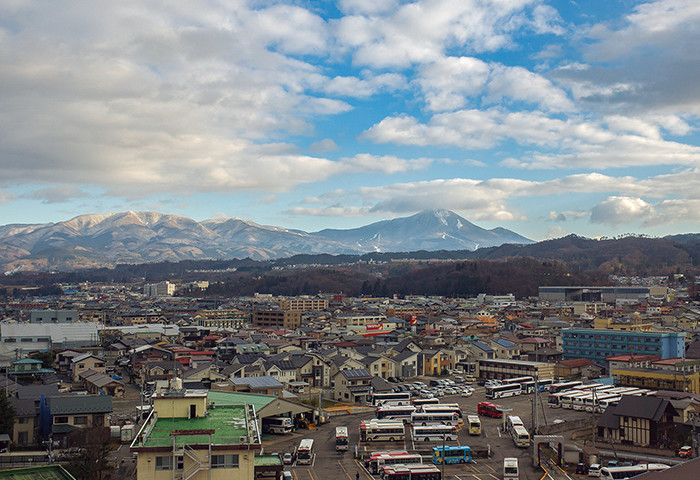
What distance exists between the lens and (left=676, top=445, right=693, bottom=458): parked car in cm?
1631

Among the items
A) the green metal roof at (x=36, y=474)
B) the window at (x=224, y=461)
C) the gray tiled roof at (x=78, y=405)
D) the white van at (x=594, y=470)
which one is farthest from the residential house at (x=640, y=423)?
the gray tiled roof at (x=78, y=405)

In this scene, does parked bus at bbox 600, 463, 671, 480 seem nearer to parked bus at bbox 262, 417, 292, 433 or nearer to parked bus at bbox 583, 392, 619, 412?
parked bus at bbox 583, 392, 619, 412

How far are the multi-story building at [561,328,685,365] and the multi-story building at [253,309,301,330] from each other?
23.3 meters

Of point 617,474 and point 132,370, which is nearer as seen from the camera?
point 617,474

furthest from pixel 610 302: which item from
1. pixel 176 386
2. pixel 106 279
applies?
pixel 106 279

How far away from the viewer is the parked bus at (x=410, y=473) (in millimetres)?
14109

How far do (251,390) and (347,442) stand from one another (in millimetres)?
6148

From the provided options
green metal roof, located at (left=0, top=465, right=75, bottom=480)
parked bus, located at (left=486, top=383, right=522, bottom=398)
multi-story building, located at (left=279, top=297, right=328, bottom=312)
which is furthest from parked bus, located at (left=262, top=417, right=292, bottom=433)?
multi-story building, located at (left=279, top=297, right=328, bottom=312)

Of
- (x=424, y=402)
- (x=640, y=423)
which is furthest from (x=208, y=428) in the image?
(x=424, y=402)

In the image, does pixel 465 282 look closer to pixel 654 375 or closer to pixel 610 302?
pixel 610 302

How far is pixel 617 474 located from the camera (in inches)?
574

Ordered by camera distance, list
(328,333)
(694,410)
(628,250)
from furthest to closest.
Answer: (628,250), (328,333), (694,410)

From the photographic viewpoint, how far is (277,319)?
171ft

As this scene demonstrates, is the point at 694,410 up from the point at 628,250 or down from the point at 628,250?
down
